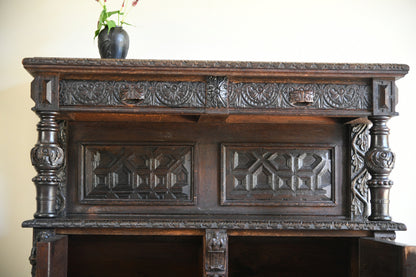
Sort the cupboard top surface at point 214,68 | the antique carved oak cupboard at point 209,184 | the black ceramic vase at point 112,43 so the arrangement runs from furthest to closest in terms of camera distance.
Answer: the antique carved oak cupboard at point 209,184, the black ceramic vase at point 112,43, the cupboard top surface at point 214,68

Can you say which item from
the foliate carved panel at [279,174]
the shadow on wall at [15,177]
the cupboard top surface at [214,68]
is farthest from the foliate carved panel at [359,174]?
the shadow on wall at [15,177]

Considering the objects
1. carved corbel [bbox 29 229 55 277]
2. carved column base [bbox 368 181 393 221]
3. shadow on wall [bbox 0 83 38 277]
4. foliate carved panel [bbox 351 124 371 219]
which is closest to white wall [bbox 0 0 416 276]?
shadow on wall [bbox 0 83 38 277]

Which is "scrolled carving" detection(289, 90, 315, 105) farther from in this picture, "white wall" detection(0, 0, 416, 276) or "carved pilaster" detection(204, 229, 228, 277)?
"carved pilaster" detection(204, 229, 228, 277)

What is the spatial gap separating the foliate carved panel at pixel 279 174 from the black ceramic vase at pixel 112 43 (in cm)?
74

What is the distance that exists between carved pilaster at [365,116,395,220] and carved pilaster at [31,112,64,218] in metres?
1.41

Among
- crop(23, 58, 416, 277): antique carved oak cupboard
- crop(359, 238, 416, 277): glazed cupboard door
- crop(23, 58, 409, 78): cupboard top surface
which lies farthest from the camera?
A: crop(23, 58, 416, 277): antique carved oak cupboard

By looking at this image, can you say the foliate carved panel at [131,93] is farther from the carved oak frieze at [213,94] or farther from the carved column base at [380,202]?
the carved column base at [380,202]

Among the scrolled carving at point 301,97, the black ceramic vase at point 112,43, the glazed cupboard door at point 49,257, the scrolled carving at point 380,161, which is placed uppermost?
the black ceramic vase at point 112,43

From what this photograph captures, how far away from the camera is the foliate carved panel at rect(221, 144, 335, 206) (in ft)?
7.54

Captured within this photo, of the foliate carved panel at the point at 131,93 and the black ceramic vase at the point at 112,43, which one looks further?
the black ceramic vase at the point at 112,43

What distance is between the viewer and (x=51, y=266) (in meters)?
1.74

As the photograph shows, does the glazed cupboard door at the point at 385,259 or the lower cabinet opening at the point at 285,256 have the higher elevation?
the glazed cupboard door at the point at 385,259

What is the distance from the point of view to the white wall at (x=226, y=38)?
7.90 ft

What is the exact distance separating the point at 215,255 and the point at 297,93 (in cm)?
80
